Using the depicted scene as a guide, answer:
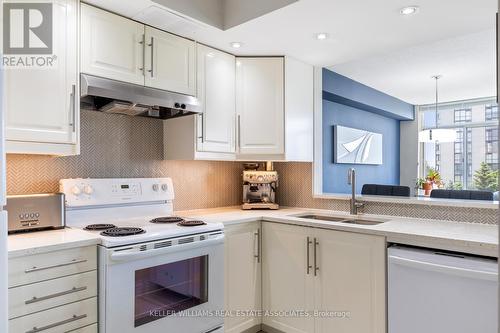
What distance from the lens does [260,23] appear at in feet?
7.07

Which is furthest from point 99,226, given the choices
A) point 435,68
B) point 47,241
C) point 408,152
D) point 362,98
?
point 408,152

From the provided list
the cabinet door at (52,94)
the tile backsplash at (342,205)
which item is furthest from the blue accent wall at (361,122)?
the cabinet door at (52,94)

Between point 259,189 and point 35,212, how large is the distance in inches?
67.5

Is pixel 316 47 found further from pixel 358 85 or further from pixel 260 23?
pixel 358 85

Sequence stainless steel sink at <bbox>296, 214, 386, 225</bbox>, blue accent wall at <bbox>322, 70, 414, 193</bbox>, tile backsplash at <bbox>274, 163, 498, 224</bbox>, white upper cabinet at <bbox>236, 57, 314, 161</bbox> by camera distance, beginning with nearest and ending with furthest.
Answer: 1. tile backsplash at <bbox>274, 163, 498, 224</bbox>
2. stainless steel sink at <bbox>296, 214, 386, 225</bbox>
3. white upper cabinet at <bbox>236, 57, 314, 161</bbox>
4. blue accent wall at <bbox>322, 70, 414, 193</bbox>

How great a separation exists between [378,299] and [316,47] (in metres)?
1.81

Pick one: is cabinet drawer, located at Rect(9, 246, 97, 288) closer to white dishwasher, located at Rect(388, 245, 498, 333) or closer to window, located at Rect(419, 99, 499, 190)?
white dishwasher, located at Rect(388, 245, 498, 333)

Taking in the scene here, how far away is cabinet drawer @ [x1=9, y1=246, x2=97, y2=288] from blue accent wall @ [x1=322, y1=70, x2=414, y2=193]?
2.95m

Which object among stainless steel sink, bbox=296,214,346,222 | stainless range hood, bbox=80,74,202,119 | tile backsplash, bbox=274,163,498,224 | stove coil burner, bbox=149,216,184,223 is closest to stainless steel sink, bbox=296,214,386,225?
stainless steel sink, bbox=296,214,346,222

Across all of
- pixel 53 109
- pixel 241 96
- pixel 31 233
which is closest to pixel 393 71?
pixel 241 96

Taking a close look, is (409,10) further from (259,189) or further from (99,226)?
(99,226)

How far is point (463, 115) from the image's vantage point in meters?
6.59

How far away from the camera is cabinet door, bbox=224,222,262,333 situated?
2.30 metres

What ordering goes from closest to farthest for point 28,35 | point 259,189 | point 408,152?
point 28,35
point 259,189
point 408,152
